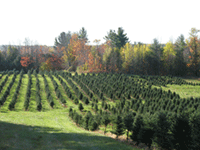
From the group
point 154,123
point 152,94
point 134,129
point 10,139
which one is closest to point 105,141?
point 134,129

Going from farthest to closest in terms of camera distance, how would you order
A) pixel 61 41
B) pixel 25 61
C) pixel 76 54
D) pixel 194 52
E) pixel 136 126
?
1. pixel 61 41
2. pixel 76 54
3. pixel 25 61
4. pixel 194 52
5. pixel 136 126

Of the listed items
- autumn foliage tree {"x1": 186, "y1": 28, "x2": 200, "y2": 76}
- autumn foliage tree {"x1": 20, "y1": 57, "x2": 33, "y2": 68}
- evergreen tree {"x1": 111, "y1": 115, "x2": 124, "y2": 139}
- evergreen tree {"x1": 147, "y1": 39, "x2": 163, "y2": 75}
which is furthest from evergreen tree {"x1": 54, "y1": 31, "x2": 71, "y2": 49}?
evergreen tree {"x1": 111, "y1": 115, "x2": 124, "y2": 139}

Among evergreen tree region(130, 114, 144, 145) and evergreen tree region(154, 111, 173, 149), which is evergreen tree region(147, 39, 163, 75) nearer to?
evergreen tree region(130, 114, 144, 145)

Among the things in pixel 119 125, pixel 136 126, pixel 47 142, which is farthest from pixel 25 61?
pixel 136 126

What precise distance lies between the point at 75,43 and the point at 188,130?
191ft

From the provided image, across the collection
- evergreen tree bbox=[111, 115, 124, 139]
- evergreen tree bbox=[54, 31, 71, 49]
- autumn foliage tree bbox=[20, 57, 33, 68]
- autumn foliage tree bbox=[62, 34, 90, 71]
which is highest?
evergreen tree bbox=[54, 31, 71, 49]

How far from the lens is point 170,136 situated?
33.0ft

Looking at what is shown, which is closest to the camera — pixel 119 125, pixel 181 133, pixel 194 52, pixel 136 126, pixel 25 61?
pixel 181 133

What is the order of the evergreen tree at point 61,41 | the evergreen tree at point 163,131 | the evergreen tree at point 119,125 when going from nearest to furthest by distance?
the evergreen tree at point 163,131 → the evergreen tree at point 119,125 → the evergreen tree at point 61,41

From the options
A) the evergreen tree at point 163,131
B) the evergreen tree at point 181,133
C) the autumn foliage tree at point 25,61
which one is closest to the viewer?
the evergreen tree at point 163,131

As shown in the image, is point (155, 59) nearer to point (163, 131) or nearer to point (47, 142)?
point (163, 131)

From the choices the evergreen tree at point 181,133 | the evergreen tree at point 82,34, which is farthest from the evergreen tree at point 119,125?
the evergreen tree at point 82,34

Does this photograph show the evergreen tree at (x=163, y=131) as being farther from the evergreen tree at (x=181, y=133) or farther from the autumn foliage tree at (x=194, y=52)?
the autumn foliage tree at (x=194, y=52)

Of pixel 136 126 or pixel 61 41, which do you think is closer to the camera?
pixel 136 126
